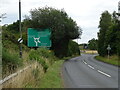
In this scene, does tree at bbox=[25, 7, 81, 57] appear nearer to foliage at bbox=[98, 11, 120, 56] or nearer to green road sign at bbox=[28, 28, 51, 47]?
green road sign at bbox=[28, 28, 51, 47]

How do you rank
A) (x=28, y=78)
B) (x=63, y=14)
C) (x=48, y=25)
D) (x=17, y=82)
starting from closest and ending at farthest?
1. (x=17, y=82)
2. (x=28, y=78)
3. (x=48, y=25)
4. (x=63, y=14)

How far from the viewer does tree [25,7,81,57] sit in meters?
45.7

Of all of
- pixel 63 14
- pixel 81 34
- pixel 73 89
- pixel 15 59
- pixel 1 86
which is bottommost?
pixel 73 89

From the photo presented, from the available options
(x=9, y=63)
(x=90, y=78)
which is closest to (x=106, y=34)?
(x=90, y=78)

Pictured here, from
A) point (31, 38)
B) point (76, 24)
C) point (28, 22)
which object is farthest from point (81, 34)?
point (31, 38)

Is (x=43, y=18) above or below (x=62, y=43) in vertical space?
above

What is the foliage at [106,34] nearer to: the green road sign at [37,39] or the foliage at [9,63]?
the green road sign at [37,39]

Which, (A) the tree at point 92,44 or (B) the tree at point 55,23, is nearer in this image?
(B) the tree at point 55,23

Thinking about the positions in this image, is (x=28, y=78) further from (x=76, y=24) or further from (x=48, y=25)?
(x=76, y=24)

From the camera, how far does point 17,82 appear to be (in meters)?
8.65

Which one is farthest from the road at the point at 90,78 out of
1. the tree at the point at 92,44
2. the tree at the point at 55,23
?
the tree at the point at 92,44

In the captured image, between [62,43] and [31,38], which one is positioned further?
[62,43]

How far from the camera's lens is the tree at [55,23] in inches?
1800

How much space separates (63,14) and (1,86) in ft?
140
